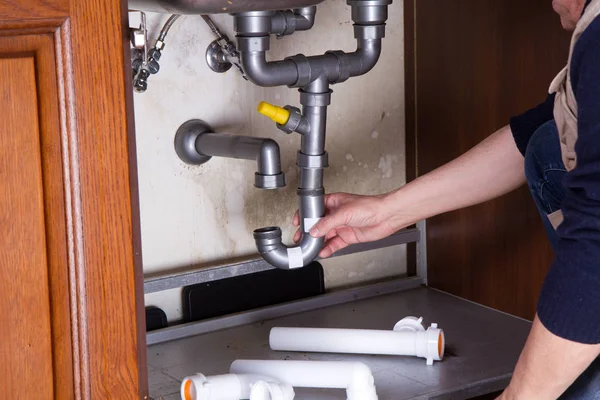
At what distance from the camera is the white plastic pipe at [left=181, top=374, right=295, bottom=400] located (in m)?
1.23

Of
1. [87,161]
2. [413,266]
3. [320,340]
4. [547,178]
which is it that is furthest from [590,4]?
[413,266]

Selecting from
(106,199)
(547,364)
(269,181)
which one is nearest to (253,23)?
(269,181)

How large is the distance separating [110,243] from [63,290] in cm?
6

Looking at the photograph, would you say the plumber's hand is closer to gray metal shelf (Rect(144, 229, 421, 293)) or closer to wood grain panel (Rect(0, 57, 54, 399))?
gray metal shelf (Rect(144, 229, 421, 293))

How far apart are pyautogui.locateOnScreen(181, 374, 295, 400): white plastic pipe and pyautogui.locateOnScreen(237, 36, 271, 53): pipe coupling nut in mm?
475

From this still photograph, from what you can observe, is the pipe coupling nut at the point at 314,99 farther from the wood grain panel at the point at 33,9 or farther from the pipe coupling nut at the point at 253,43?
the wood grain panel at the point at 33,9

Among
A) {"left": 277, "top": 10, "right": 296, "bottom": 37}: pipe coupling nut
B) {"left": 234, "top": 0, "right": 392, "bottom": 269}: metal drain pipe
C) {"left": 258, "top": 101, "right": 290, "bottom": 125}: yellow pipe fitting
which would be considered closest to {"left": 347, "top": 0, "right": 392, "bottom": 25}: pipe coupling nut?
{"left": 234, "top": 0, "right": 392, "bottom": 269}: metal drain pipe

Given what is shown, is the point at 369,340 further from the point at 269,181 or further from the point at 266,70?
the point at 266,70

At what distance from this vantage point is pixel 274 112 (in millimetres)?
1346

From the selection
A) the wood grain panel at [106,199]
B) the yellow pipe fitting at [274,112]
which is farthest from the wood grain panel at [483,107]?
the wood grain panel at [106,199]

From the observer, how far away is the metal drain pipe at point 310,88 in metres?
1.36

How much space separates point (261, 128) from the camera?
1.65 meters

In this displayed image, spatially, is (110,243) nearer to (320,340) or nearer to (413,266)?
(320,340)

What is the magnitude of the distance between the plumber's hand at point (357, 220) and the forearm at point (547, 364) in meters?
0.46
